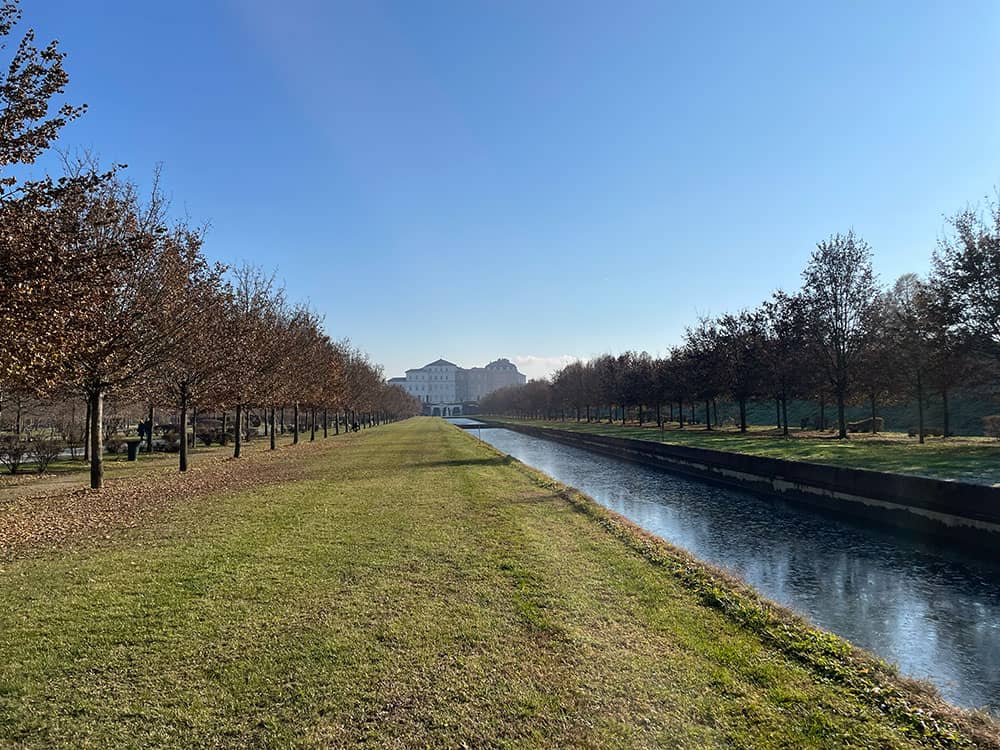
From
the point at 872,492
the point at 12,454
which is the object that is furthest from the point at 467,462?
the point at 12,454

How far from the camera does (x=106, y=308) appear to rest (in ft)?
49.7

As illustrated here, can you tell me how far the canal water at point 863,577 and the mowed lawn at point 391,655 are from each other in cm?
227

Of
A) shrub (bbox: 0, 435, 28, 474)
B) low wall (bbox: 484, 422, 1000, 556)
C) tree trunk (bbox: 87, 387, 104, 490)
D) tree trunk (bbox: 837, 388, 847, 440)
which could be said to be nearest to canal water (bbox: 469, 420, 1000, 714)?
low wall (bbox: 484, 422, 1000, 556)

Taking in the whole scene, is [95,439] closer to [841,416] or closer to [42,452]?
[42,452]

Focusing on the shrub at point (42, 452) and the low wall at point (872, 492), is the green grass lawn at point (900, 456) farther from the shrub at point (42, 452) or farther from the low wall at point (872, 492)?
the shrub at point (42, 452)

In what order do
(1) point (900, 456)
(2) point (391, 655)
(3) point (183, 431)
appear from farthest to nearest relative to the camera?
(1) point (900, 456) → (3) point (183, 431) → (2) point (391, 655)

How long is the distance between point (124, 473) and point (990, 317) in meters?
34.9

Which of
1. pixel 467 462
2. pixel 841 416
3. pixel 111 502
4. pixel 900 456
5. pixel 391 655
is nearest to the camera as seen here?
pixel 391 655

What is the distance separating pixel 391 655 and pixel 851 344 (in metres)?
39.2

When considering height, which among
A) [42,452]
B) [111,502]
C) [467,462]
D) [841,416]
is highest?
[841,416]

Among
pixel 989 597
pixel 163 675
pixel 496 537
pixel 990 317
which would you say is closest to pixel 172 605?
pixel 163 675

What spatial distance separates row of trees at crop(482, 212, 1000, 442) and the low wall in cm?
1071

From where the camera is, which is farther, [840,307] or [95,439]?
[840,307]

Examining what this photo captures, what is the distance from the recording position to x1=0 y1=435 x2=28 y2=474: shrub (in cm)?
2070
